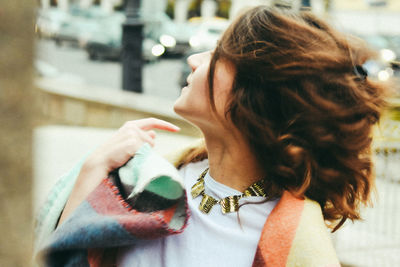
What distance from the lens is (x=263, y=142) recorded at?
1.31m

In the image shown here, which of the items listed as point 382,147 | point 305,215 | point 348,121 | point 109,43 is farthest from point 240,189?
point 109,43

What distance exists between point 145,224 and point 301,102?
51 cm

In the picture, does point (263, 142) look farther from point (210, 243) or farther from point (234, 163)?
point (210, 243)

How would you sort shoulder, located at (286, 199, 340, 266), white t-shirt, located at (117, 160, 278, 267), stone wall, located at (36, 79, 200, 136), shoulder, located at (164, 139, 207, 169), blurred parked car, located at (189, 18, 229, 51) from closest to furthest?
shoulder, located at (286, 199, 340, 266) → white t-shirt, located at (117, 160, 278, 267) → shoulder, located at (164, 139, 207, 169) → stone wall, located at (36, 79, 200, 136) → blurred parked car, located at (189, 18, 229, 51)

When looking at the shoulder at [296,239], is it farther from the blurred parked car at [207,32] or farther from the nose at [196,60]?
the blurred parked car at [207,32]

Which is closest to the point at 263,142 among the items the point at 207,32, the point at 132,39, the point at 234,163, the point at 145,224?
the point at 234,163

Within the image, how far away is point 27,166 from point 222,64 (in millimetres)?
936

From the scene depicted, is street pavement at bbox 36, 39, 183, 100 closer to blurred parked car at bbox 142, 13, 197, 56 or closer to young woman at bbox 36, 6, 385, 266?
blurred parked car at bbox 142, 13, 197, 56

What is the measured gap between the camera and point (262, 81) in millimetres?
1301

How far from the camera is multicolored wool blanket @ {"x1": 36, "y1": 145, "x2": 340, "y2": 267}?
3.63ft

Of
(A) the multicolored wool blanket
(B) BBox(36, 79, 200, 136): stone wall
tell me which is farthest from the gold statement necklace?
(B) BBox(36, 79, 200, 136): stone wall

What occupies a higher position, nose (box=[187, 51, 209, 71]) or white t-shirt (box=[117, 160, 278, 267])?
nose (box=[187, 51, 209, 71])

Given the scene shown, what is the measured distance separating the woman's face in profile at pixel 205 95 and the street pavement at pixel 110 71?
440 inches

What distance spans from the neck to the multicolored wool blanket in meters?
0.16
